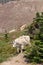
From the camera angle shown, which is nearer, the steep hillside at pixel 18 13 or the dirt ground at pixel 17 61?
the dirt ground at pixel 17 61

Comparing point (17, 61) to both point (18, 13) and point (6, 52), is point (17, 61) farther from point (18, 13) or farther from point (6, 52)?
point (18, 13)

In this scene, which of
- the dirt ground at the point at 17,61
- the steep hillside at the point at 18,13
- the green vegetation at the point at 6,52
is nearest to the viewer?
the dirt ground at the point at 17,61

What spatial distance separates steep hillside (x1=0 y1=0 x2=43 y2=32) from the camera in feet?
74.3

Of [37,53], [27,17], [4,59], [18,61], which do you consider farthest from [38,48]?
[27,17]

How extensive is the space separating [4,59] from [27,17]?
42.4 feet

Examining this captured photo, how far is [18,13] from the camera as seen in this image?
78.9 feet

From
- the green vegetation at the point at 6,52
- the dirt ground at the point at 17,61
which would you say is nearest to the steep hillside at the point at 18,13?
the green vegetation at the point at 6,52

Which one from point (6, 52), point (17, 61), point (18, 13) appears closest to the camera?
point (17, 61)

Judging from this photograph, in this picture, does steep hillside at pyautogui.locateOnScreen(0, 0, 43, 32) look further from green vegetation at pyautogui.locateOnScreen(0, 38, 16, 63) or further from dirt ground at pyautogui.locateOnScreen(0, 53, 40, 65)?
dirt ground at pyautogui.locateOnScreen(0, 53, 40, 65)

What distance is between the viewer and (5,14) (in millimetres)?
24500

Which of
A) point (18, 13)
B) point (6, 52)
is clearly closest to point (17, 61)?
point (6, 52)

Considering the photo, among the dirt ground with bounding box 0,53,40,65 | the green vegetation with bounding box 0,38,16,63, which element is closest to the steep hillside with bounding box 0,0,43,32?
the green vegetation with bounding box 0,38,16,63

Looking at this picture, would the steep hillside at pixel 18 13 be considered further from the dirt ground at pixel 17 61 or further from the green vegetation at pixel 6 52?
the dirt ground at pixel 17 61

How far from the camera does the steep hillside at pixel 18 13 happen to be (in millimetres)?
22656
